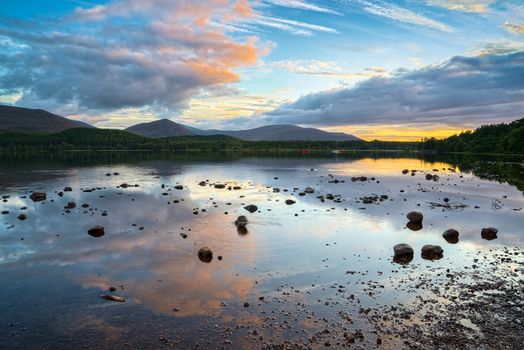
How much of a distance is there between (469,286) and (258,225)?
60.0 feet

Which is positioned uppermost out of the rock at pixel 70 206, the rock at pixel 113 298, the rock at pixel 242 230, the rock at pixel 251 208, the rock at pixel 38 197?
the rock at pixel 38 197

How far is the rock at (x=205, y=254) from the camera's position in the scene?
24.0 metres

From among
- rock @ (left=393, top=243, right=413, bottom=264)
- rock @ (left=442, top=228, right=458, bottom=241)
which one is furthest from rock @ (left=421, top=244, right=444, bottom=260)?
rock @ (left=442, top=228, right=458, bottom=241)

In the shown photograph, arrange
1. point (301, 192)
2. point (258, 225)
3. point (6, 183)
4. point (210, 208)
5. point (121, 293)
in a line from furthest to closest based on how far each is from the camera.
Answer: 1. point (6, 183)
2. point (301, 192)
3. point (210, 208)
4. point (258, 225)
5. point (121, 293)

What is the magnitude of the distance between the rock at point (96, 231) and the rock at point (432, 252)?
2386cm

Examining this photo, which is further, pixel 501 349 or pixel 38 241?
pixel 38 241

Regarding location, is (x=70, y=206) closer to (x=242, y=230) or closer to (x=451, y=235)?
(x=242, y=230)

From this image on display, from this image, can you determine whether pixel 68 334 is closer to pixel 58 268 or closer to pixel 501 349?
pixel 58 268

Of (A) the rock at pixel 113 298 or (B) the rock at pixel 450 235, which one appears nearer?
(A) the rock at pixel 113 298

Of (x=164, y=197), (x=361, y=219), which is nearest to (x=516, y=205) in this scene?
(x=361, y=219)

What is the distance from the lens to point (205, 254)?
2438 cm

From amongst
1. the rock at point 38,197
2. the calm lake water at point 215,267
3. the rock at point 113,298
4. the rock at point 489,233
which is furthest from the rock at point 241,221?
the rock at point 38,197

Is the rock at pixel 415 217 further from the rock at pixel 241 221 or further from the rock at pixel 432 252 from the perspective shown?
the rock at pixel 241 221

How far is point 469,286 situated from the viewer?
1912cm
